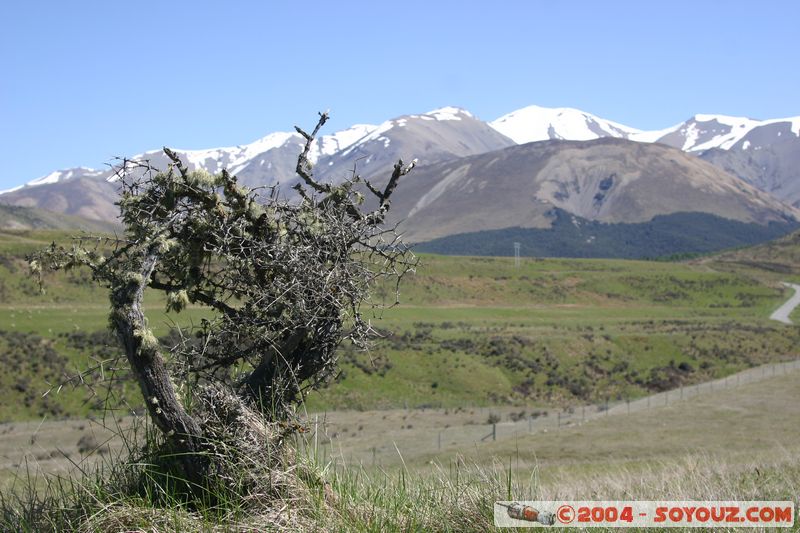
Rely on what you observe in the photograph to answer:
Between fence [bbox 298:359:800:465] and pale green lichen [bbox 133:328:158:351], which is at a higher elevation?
pale green lichen [bbox 133:328:158:351]

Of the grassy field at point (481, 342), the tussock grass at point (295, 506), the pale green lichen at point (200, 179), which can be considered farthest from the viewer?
the grassy field at point (481, 342)

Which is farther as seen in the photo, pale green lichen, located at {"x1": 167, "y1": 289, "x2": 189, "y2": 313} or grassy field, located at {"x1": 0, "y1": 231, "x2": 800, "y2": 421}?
grassy field, located at {"x1": 0, "y1": 231, "x2": 800, "y2": 421}

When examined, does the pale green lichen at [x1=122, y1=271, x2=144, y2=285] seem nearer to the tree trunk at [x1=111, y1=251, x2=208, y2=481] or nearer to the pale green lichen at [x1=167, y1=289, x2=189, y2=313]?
the tree trunk at [x1=111, y1=251, x2=208, y2=481]

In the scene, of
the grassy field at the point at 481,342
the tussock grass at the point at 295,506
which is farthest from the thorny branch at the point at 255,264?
the grassy field at the point at 481,342

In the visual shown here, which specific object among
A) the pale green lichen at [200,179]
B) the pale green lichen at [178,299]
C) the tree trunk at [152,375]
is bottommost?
the tree trunk at [152,375]

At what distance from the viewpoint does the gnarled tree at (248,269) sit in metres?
6.41

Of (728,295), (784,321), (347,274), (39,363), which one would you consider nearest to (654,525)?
(347,274)

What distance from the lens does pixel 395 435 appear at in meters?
36.8

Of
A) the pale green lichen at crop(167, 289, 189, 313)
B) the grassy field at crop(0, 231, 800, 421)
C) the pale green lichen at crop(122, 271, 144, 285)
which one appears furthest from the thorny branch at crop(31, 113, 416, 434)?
the grassy field at crop(0, 231, 800, 421)

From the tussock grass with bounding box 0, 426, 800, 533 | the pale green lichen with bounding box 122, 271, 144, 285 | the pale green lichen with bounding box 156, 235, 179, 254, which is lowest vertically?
the tussock grass with bounding box 0, 426, 800, 533

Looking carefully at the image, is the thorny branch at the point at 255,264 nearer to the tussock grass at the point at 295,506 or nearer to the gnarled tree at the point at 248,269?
the gnarled tree at the point at 248,269

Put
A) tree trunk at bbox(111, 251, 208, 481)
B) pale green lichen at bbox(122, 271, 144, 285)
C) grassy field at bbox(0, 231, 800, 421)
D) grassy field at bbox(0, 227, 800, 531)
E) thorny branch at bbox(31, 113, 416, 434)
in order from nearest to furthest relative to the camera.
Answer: tree trunk at bbox(111, 251, 208, 481), pale green lichen at bbox(122, 271, 144, 285), grassy field at bbox(0, 227, 800, 531), thorny branch at bbox(31, 113, 416, 434), grassy field at bbox(0, 231, 800, 421)

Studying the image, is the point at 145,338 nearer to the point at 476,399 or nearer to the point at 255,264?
the point at 255,264

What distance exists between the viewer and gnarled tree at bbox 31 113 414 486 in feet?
21.0
